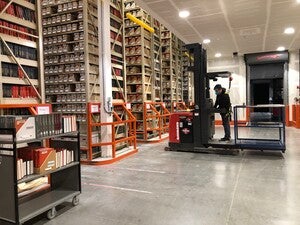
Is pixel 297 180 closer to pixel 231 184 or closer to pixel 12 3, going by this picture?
pixel 231 184

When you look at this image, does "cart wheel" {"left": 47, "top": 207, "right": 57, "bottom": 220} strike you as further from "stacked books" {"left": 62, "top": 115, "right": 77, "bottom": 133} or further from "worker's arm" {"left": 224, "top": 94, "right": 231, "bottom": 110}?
"worker's arm" {"left": 224, "top": 94, "right": 231, "bottom": 110}

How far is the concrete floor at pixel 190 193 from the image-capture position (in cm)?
314

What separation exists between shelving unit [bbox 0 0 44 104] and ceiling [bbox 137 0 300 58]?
2.72 meters

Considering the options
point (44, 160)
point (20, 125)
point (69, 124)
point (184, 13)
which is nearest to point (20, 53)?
point (69, 124)

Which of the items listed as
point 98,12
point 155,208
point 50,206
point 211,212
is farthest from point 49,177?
point 98,12

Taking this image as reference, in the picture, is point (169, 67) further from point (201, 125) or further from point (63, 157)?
point (63, 157)

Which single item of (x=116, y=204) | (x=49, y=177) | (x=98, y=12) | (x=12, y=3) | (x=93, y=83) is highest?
(x=98, y=12)

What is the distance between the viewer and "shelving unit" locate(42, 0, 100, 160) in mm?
6227

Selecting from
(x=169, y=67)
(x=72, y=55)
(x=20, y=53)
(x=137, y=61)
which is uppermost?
(x=169, y=67)

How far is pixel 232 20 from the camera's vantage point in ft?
24.9

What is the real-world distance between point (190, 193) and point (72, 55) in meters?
4.40

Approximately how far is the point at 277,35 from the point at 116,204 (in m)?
9.00

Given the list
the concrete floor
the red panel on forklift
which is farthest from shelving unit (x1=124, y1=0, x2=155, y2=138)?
the concrete floor

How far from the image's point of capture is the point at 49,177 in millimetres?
4004
